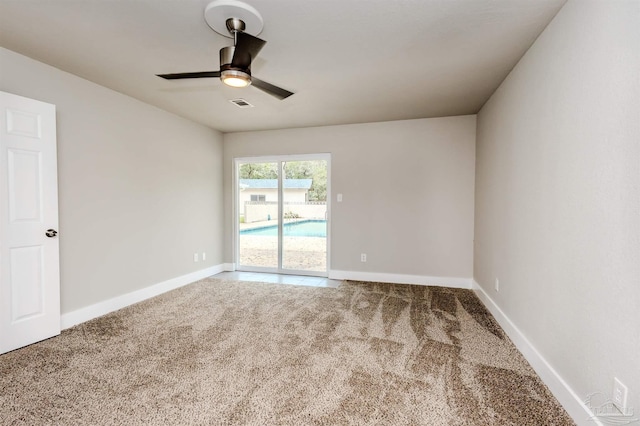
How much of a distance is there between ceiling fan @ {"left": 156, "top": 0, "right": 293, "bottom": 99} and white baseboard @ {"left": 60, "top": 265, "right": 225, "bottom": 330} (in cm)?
263

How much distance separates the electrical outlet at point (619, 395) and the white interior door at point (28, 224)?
4024 mm

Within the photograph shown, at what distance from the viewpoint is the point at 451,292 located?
4.07m

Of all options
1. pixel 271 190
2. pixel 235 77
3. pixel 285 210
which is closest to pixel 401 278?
pixel 285 210

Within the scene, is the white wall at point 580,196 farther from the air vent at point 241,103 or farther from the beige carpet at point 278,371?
the air vent at point 241,103

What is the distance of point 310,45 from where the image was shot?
2350 millimetres

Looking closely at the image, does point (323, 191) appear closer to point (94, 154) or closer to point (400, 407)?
point (94, 154)

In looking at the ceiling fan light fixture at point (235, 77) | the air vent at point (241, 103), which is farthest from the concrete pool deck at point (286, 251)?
the ceiling fan light fixture at point (235, 77)

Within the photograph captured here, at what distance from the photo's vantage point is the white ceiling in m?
1.91

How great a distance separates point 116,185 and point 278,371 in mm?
2816

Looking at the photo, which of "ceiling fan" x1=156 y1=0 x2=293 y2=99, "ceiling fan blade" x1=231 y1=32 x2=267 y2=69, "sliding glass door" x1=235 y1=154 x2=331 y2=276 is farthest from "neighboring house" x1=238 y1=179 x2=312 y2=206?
"ceiling fan blade" x1=231 y1=32 x2=267 y2=69

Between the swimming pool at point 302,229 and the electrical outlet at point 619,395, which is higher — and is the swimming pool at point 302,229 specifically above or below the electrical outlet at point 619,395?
above

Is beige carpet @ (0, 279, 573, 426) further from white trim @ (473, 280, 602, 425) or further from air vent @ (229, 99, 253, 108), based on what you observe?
air vent @ (229, 99, 253, 108)

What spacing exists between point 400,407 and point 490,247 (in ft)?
7.70

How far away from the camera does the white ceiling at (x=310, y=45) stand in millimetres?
1908
